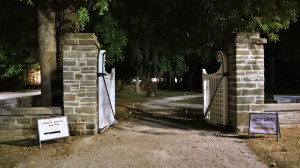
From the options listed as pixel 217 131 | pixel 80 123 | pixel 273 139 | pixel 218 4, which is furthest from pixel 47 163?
pixel 218 4

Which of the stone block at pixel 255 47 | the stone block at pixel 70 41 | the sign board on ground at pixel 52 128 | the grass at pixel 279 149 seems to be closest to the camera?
the grass at pixel 279 149

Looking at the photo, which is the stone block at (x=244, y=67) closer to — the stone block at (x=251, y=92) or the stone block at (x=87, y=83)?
the stone block at (x=251, y=92)

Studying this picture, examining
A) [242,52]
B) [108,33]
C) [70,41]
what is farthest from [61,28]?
Answer: [242,52]

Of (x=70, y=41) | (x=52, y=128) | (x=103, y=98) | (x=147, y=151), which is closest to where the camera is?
(x=147, y=151)

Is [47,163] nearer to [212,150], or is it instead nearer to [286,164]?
[212,150]

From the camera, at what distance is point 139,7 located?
582 inches

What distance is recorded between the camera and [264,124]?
6152 millimetres

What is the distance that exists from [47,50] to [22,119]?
2.45m

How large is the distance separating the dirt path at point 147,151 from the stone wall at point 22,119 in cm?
86

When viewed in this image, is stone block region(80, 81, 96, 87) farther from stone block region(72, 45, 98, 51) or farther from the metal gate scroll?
the metal gate scroll

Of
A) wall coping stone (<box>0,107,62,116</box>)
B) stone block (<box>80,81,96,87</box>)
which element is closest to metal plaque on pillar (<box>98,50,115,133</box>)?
stone block (<box>80,81,96,87</box>)

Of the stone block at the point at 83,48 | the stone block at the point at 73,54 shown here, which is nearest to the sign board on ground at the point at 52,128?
the stone block at the point at 73,54

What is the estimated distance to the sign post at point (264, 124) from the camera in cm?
604

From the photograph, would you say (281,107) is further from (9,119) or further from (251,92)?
(9,119)
